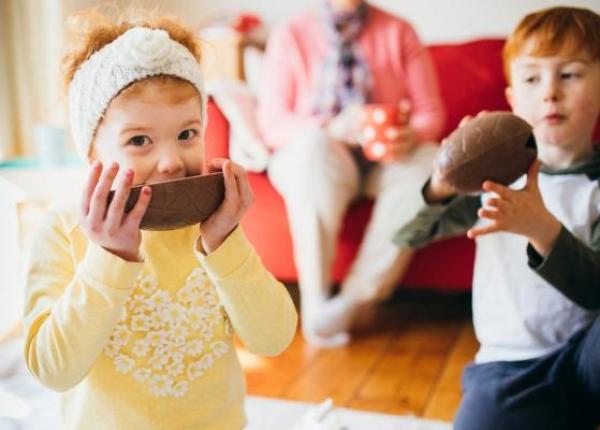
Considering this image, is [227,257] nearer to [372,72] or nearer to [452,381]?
[452,381]

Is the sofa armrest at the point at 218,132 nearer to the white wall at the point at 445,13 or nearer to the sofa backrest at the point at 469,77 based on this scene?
the sofa backrest at the point at 469,77

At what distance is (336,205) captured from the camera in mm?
1709

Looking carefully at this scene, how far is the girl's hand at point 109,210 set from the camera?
2.21ft

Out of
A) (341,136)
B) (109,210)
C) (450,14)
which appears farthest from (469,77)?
(109,210)

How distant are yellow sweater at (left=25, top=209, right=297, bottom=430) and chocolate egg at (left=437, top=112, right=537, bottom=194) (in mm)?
327

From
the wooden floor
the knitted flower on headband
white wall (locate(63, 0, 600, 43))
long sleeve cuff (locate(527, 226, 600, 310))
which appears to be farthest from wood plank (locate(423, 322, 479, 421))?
white wall (locate(63, 0, 600, 43))

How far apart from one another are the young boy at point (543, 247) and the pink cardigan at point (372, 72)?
71 cm

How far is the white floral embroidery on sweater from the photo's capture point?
812 millimetres

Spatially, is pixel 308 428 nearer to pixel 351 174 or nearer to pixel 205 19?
pixel 351 174

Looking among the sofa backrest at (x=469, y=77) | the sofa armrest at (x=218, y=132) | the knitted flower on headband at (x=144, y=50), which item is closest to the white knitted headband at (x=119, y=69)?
the knitted flower on headband at (x=144, y=50)

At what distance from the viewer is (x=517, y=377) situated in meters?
1.02

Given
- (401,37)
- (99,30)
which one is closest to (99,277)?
(99,30)

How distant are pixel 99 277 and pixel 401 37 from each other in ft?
4.69

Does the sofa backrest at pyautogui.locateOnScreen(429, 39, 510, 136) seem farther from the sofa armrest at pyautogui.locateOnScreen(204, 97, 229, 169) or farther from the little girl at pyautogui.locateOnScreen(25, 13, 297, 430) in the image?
the little girl at pyautogui.locateOnScreen(25, 13, 297, 430)
